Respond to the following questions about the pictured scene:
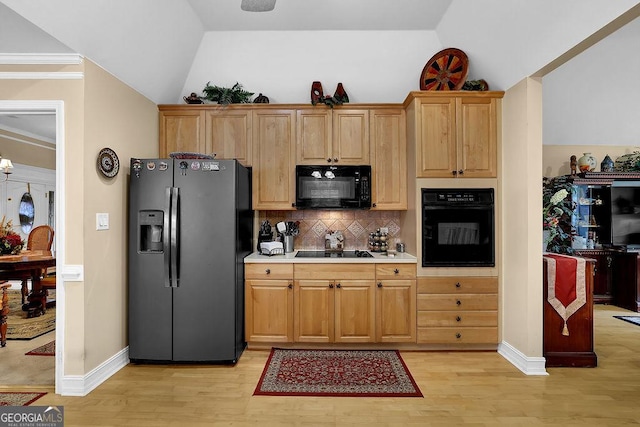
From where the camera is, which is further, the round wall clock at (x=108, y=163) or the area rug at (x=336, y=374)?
the round wall clock at (x=108, y=163)

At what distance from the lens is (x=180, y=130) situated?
3.61m

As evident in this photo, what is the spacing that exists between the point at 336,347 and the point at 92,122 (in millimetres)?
2928

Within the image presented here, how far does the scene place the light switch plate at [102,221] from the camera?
2.70 meters


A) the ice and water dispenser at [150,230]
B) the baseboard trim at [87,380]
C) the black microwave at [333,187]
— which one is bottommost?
the baseboard trim at [87,380]

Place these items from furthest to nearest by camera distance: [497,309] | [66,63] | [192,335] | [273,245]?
[273,245] < [497,309] < [192,335] < [66,63]

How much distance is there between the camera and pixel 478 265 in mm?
3217

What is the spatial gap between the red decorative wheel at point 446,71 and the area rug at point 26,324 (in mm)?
5162

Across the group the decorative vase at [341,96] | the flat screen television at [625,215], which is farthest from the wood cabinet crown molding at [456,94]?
the flat screen television at [625,215]

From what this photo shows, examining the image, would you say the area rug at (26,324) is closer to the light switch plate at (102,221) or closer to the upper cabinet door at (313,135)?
the light switch plate at (102,221)

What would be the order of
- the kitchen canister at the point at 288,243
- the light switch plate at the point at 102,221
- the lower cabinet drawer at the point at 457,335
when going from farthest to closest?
the kitchen canister at the point at 288,243, the lower cabinet drawer at the point at 457,335, the light switch plate at the point at 102,221

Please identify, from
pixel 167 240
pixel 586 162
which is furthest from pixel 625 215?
pixel 167 240

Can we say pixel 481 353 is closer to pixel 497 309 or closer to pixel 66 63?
pixel 497 309

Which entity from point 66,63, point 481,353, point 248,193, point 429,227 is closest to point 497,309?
point 481,353

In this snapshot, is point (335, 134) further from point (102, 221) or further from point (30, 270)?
point (30, 270)
